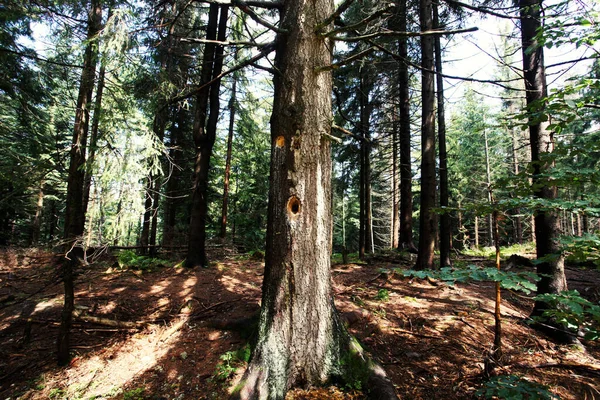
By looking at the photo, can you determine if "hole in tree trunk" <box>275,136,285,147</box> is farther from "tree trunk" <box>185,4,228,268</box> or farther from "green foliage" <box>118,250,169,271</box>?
"green foliage" <box>118,250,169,271</box>

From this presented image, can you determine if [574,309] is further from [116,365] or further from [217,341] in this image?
[116,365]

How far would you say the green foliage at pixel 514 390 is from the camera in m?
2.09

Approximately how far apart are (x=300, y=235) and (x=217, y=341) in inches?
92.7

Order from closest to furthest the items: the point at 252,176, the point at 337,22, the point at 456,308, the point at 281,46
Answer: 1. the point at 281,46
2. the point at 337,22
3. the point at 456,308
4. the point at 252,176

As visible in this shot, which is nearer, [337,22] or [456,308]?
[337,22]

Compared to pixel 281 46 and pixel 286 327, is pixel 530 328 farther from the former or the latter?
pixel 281 46

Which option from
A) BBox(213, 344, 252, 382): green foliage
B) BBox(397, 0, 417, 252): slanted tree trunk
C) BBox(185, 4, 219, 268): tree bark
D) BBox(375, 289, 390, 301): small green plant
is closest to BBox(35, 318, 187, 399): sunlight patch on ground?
BBox(213, 344, 252, 382): green foliage

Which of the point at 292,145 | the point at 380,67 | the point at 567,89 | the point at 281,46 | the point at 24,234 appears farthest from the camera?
the point at 24,234

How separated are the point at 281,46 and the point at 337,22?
110 centimetres

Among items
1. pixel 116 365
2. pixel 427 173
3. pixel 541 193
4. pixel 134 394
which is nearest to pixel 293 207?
pixel 134 394

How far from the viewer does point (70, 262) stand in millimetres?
3805

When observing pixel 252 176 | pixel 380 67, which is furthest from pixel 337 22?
pixel 252 176

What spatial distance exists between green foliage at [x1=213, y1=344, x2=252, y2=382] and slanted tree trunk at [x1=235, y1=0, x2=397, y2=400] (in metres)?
0.54

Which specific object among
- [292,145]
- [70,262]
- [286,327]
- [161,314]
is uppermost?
[292,145]
